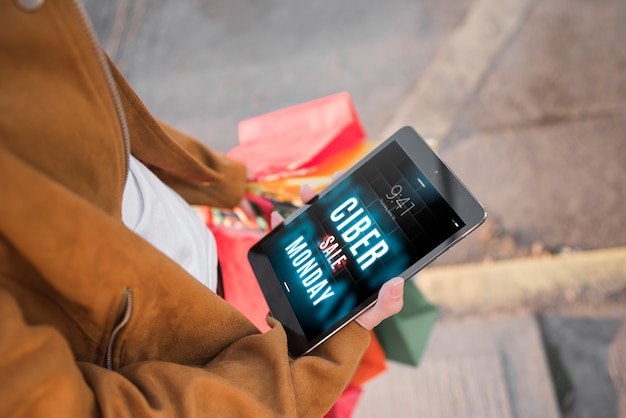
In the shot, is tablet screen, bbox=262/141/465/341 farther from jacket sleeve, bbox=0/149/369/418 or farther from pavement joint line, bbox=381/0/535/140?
pavement joint line, bbox=381/0/535/140

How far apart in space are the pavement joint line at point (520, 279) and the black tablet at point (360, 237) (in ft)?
3.72

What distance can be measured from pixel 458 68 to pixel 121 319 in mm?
2269

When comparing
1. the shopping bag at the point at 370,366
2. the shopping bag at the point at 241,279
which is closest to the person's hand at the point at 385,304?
the shopping bag at the point at 241,279

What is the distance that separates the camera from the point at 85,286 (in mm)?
771

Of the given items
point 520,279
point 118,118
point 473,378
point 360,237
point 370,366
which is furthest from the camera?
point 520,279

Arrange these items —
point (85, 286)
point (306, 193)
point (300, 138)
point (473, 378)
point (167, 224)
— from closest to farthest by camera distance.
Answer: point (85, 286), point (167, 224), point (306, 193), point (300, 138), point (473, 378)

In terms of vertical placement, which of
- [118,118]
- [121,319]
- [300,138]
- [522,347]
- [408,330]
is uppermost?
[118,118]

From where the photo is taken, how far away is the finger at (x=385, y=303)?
1.07 meters

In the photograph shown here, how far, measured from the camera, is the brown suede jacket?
0.69 meters

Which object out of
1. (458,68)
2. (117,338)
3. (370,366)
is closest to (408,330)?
(370,366)

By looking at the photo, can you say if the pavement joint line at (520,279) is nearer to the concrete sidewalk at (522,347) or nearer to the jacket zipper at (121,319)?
the concrete sidewalk at (522,347)

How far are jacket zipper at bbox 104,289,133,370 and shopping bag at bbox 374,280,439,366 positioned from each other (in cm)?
92

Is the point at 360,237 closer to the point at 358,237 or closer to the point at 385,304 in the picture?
the point at 358,237

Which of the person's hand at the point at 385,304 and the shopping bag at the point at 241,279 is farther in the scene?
the shopping bag at the point at 241,279
